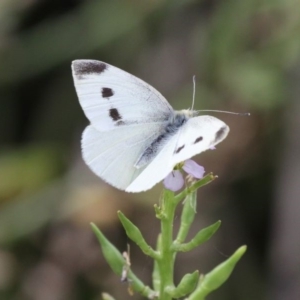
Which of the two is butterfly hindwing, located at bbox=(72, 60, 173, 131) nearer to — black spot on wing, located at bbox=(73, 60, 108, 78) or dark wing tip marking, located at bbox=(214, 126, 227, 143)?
black spot on wing, located at bbox=(73, 60, 108, 78)

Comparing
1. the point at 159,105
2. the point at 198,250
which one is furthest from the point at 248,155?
the point at 159,105

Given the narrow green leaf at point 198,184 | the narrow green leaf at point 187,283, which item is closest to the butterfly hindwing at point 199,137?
the narrow green leaf at point 198,184

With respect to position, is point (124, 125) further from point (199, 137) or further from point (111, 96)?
point (199, 137)

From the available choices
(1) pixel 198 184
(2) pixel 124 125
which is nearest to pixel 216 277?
(1) pixel 198 184

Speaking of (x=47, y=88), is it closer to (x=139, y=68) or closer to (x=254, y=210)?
(x=139, y=68)

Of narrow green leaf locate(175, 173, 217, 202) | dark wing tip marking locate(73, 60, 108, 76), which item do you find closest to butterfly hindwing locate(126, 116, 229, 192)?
narrow green leaf locate(175, 173, 217, 202)

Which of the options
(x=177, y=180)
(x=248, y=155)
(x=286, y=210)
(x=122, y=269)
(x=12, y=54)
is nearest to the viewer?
(x=177, y=180)
